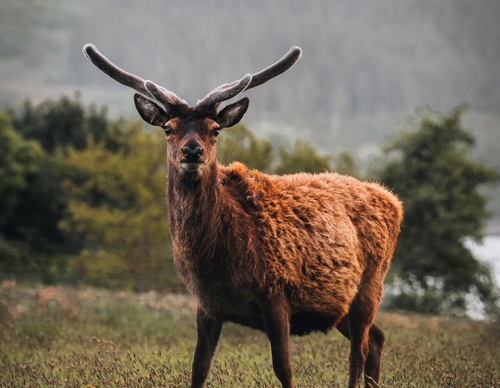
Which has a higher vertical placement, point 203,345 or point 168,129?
point 168,129

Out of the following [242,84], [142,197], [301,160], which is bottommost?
[242,84]

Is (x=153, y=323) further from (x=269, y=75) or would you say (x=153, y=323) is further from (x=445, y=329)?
(x=269, y=75)

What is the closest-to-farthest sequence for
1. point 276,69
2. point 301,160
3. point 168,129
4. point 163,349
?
point 168,129
point 276,69
point 163,349
point 301,160

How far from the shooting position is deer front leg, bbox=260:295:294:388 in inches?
261

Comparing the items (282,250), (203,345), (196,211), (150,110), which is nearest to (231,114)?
(150,110)

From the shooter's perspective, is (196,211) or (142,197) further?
(142,197)

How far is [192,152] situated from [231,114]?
32.2 inches

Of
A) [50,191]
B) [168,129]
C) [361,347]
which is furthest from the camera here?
[50,191]

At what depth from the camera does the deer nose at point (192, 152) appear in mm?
6102

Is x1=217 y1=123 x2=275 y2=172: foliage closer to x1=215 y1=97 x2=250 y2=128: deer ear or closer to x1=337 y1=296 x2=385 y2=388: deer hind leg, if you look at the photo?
x1=337 y1=296 x2=385 y2=388: deer hind leg

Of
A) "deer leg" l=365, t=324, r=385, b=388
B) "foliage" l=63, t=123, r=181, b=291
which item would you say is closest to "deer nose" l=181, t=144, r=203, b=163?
"deer leg" l=365, t=324, r=385, b=388

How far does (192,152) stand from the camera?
610 cm

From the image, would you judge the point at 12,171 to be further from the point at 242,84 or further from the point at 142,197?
the point at 242,84

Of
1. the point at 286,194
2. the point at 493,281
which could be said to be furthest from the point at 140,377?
the point at 493,281
